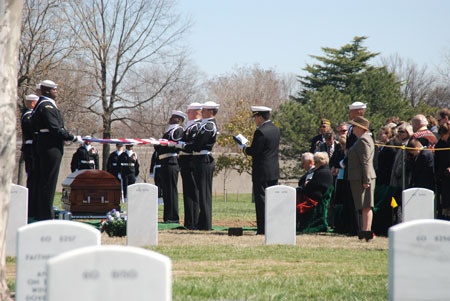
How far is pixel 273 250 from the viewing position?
38.2 ft

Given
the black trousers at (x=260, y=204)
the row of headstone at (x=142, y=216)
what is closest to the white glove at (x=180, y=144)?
the black trousers at (x=260, y=204)

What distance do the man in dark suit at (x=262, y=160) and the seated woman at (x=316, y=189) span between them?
2.70 feet

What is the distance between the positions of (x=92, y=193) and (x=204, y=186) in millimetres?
1984

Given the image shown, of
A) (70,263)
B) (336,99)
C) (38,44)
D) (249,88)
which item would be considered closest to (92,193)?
(70,263)

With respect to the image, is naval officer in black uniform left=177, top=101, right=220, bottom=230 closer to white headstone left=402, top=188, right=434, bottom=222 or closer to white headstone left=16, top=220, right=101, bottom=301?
white headstone left=402, top=188, right=434, bottom=222

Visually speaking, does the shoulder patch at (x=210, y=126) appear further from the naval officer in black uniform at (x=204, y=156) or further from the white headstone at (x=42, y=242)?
the white headstone at (x=42, y=242)

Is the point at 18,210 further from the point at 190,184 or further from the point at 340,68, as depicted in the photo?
the point at 340,68

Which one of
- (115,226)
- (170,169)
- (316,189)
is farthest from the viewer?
(170,169)

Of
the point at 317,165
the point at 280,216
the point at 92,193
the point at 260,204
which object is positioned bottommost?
the point at 280,216

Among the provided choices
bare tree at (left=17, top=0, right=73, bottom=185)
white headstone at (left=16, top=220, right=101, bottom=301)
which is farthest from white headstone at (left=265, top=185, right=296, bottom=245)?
bare tree at (left=17, top=0, right=73, bottom=185)

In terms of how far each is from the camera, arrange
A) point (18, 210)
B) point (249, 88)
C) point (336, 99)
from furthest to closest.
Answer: point (249, 88), point (336, 99), point (18, 210)

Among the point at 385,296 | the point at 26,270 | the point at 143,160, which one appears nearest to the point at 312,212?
the point at 385,296

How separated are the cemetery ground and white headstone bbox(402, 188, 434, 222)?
0.60m

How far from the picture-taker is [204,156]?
15844 millimetres
